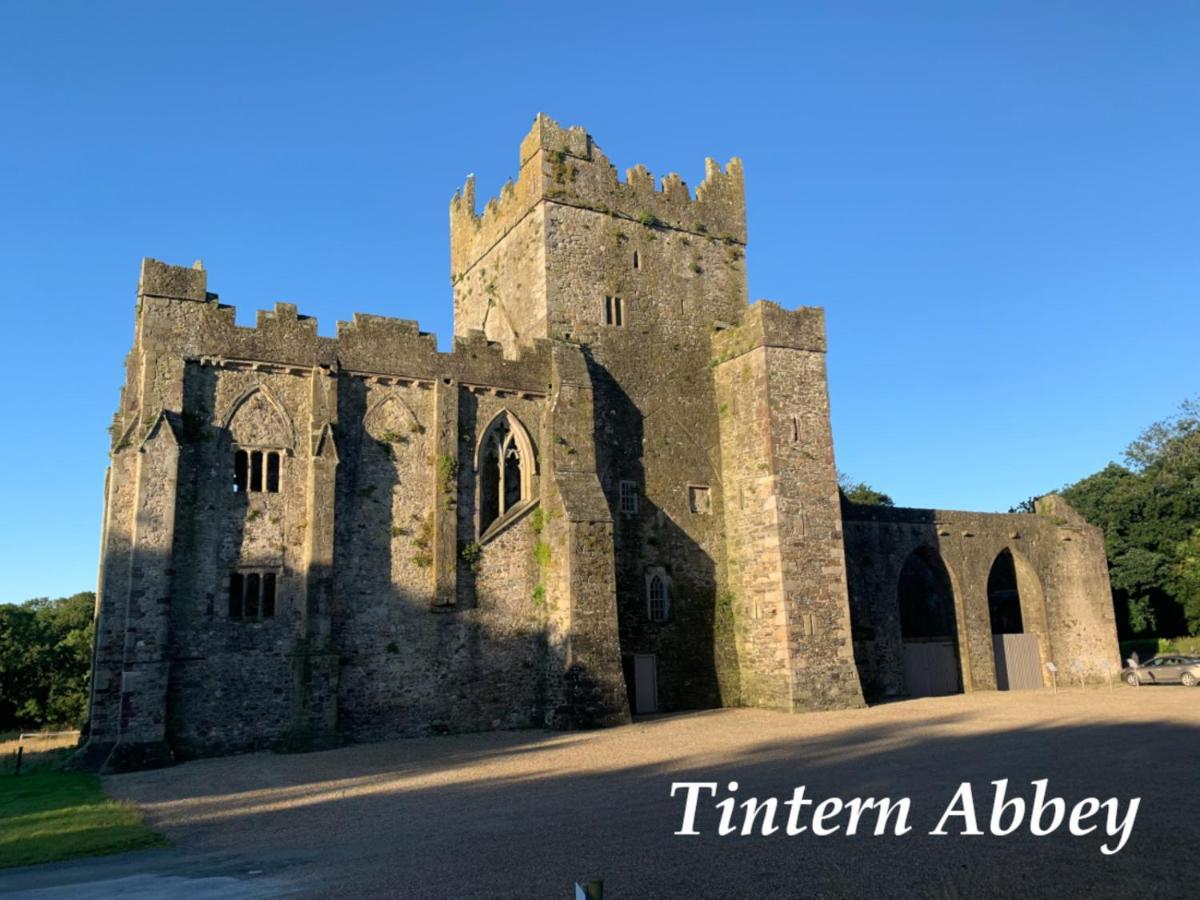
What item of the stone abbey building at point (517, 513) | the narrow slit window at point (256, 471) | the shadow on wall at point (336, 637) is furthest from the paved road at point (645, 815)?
the narrow slit window at point (256, 471)

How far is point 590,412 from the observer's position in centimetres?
2522

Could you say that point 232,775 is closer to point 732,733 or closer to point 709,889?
point 732,733

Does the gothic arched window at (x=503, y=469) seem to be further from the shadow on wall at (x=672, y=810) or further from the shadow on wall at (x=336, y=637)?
the shadow on wall at (x=672, y=810)

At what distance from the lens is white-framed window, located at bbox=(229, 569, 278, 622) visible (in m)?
20.5

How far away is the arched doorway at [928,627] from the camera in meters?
31.4

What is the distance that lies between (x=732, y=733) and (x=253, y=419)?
13140mm

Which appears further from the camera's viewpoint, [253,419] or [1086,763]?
[253,419]

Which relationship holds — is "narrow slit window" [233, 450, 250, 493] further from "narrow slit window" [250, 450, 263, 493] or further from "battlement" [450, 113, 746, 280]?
"battlement" [450, 113, 746, 280]

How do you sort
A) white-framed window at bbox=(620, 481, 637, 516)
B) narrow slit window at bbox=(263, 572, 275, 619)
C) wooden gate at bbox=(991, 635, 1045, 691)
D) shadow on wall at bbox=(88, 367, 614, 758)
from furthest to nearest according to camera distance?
wooden gate at bbox=(991, 635, 1045, 691)
white-framed window at bbox=(620, 481, 637, 516)
narrow slit window at bbox=(263, 572, 275, 619)
shadow on wall at bbox=(88, 367, 614, 758)

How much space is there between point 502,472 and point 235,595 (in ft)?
24.0

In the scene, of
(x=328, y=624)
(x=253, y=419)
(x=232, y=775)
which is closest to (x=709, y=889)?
(x=232, y=775)

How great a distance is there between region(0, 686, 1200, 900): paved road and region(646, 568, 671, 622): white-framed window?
483cm

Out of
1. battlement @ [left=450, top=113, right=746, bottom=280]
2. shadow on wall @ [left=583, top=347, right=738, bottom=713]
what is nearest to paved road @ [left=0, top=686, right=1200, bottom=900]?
shadow on wall @ [left=583, top=347, right=738, bottom=713]

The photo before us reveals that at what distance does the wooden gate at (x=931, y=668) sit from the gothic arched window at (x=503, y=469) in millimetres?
15129
